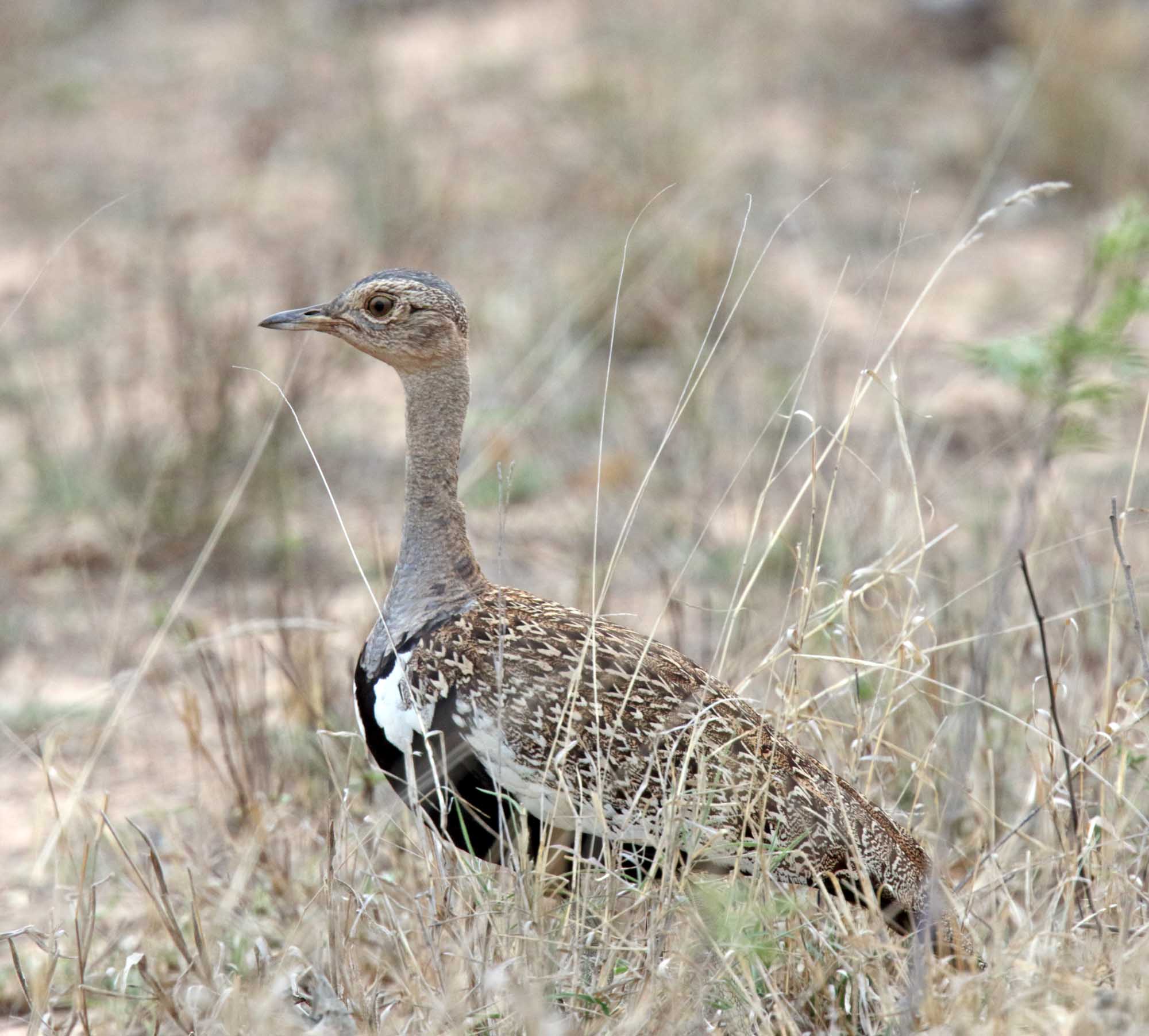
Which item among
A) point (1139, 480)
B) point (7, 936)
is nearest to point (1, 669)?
point (7, 936)

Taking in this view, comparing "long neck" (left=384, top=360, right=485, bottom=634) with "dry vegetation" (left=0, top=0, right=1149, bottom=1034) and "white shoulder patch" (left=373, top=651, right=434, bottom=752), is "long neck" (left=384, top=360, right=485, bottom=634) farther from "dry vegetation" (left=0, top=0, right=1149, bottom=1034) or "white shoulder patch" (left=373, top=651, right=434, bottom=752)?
"dry vegetation" (left=0, top=0, right=1149, bottom=1034)

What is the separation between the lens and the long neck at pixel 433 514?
110 inches

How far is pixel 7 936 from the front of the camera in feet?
8.46

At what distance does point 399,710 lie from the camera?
8.57 ft

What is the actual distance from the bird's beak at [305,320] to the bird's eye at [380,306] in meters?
0.07

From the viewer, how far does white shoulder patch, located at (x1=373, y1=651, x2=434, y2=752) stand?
2.59m

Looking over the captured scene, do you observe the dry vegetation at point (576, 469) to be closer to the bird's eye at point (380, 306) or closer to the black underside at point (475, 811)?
the black underside at point (475, 811)

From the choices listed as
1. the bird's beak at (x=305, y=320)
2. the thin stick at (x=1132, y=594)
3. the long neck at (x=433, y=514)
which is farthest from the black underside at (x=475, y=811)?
the bird's beak at (x=305, y=320)

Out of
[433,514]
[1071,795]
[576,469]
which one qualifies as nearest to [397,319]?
[433,514]

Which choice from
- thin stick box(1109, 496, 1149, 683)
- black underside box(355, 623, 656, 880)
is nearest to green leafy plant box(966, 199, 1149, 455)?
thin stick box(1109, 496, 1149, 683)

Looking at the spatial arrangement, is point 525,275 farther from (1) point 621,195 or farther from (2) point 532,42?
(2) point 532,42

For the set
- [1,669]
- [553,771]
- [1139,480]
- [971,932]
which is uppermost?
[553,771]

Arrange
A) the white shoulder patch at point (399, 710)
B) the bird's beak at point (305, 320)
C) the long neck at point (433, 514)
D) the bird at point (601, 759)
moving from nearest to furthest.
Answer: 1. the bird at point (601, 759)
2. the white shoulder patch at point (399, 710)
3. the long neck at point (433, 514)
4. the bird's beak at point (305, 320)

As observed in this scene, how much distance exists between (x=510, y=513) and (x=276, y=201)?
144 inches
